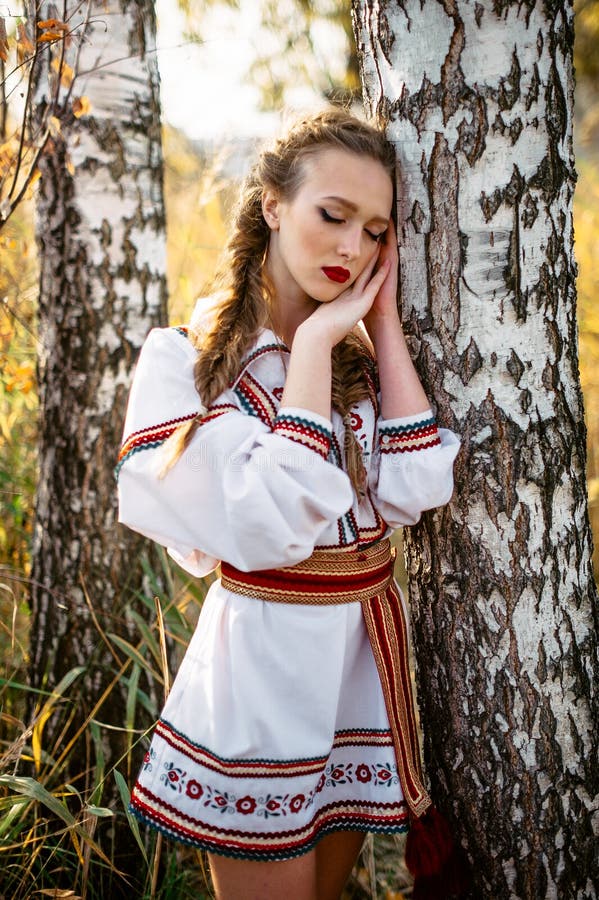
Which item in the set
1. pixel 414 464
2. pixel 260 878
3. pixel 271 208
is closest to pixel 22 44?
pixel 271 208

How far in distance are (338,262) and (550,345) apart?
467 mm

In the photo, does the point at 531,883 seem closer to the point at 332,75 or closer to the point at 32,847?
the point at 32,847

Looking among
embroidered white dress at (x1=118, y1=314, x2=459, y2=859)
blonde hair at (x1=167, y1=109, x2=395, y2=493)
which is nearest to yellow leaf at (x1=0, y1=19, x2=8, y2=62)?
blonde hair at (x1=167, y1=109, x2=395, y2=493)

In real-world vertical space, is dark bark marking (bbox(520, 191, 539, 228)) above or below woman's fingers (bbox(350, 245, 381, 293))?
above

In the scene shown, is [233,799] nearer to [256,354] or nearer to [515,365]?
[256,354]

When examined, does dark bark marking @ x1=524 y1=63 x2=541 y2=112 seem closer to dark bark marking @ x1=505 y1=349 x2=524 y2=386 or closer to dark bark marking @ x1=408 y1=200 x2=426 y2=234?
dark bark marking @ x1=408 y1=200 x2=426 y2=234

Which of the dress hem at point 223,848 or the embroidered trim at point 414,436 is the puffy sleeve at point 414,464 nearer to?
the embroidered trim at point 414,436

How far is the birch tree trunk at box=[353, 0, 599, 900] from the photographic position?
1.54 meters

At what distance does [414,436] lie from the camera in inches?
63.8

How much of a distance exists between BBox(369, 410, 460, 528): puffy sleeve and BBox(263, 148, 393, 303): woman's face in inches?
13.0

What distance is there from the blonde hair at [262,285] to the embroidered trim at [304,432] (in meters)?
0.14

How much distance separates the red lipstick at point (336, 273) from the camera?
5.44 feet

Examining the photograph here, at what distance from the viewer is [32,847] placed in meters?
2.15

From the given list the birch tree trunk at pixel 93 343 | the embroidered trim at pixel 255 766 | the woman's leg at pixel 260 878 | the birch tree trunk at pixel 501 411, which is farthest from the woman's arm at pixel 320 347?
the birch tree trunk at pixel 93 343
